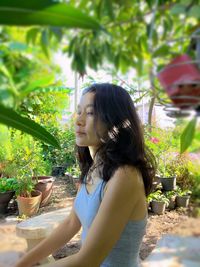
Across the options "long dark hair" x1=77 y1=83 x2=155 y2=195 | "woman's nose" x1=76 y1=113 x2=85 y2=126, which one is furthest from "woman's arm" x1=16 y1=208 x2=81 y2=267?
"woman's nose" x1=76 y1=113 x2=85 y2=126

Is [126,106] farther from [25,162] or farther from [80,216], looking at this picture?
[25,162]

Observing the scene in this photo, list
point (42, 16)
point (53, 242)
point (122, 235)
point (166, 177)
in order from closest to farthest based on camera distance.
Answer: point (42, 16), point (122, 235), point (53, 242), point (166, 177)

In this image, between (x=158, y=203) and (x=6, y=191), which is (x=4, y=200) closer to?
(x=6, y=191)

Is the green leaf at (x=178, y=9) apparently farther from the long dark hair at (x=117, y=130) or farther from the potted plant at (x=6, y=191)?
the potted plant at (x=6, y=191)

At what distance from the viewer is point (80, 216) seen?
114 cm

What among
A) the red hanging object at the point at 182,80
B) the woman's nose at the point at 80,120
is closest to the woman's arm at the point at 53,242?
the woman's nose at the point at 80,120

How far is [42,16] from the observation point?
1.09ft

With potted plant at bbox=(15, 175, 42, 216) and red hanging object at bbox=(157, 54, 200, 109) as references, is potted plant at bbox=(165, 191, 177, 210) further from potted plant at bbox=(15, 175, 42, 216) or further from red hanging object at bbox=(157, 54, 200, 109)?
red hanging object at bbox=(157, 54, 200, 109)

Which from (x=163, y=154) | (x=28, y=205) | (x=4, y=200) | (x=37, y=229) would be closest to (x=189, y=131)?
(x=37, y=229)

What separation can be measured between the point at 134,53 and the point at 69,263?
693 millimetres

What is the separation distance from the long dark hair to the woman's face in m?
0.02

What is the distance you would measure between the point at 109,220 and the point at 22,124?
17.8 inches

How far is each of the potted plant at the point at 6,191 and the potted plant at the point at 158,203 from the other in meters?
1.67

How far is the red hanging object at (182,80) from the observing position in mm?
368
